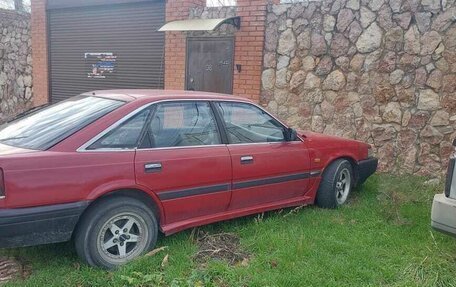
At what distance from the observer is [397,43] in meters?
6.85

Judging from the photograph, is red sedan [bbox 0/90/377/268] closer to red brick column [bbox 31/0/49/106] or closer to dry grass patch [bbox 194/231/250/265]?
dry grass patch [bbox 194/231/250/265]

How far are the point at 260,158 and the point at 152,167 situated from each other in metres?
1.29

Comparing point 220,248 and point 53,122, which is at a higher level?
point 53,122

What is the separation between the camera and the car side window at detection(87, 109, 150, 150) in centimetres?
365

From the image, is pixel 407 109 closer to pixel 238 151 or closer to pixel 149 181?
pixel 238 151

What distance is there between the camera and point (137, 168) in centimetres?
370

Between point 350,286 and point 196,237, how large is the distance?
1604 millimetres

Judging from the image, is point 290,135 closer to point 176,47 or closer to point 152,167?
point 152,167

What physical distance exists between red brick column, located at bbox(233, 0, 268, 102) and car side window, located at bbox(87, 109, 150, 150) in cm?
437

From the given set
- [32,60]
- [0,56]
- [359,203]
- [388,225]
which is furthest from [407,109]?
[0,56]

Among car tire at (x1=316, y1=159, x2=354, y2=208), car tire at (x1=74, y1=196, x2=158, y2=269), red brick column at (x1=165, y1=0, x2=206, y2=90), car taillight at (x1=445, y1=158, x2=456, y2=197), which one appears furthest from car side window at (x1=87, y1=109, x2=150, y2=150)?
red brick column at (x1=165, y1=0, x2=206, y2=90)

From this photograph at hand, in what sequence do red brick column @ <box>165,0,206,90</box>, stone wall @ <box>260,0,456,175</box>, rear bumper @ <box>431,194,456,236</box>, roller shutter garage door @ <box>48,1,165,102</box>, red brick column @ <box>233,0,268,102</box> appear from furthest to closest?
roller shutter garage door @ <box>48,1,165,102</box>
red brick column @ <box>165,0,206,90</box>
red brick column @ <box>233,0,268,102</box>
stone wall @ <box>260,0,456,175</box>
rear bumper @ <box>431,194,456,236</box>

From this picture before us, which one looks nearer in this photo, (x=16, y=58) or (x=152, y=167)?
(x=152, y=167)

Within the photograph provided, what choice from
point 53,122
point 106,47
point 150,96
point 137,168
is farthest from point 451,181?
point 106,47
